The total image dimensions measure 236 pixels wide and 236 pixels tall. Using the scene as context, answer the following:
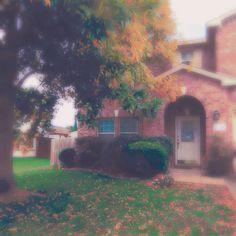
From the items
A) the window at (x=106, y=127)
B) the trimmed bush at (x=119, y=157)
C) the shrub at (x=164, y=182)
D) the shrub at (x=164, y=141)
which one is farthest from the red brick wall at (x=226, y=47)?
the shrub at (x=164, y=182)

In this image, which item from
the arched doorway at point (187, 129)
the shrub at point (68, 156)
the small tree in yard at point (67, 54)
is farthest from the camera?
the arched doorway at point (187, 129)

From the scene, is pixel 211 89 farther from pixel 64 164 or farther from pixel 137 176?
pixel 64 164

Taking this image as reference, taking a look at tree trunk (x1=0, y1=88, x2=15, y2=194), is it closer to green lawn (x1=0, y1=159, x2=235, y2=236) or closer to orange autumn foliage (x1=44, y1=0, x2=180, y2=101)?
green lawn (x1=0, y1=159, x2=235, y2=236)

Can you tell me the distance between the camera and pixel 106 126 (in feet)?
53.8

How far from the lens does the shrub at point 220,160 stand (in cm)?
1210

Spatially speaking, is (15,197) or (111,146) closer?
(15,197)

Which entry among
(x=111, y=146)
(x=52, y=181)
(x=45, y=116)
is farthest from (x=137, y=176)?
(x=45, y=116)

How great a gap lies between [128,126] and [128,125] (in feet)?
0.18

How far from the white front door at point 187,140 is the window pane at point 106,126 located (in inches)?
→ 138

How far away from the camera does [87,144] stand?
1494 cm

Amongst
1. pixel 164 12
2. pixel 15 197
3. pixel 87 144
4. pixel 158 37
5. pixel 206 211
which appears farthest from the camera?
pixel 87 144

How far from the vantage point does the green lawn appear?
6301mm

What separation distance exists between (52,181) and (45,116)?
2490mm

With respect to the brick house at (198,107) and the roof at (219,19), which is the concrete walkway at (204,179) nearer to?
the brick house at (198,107)
